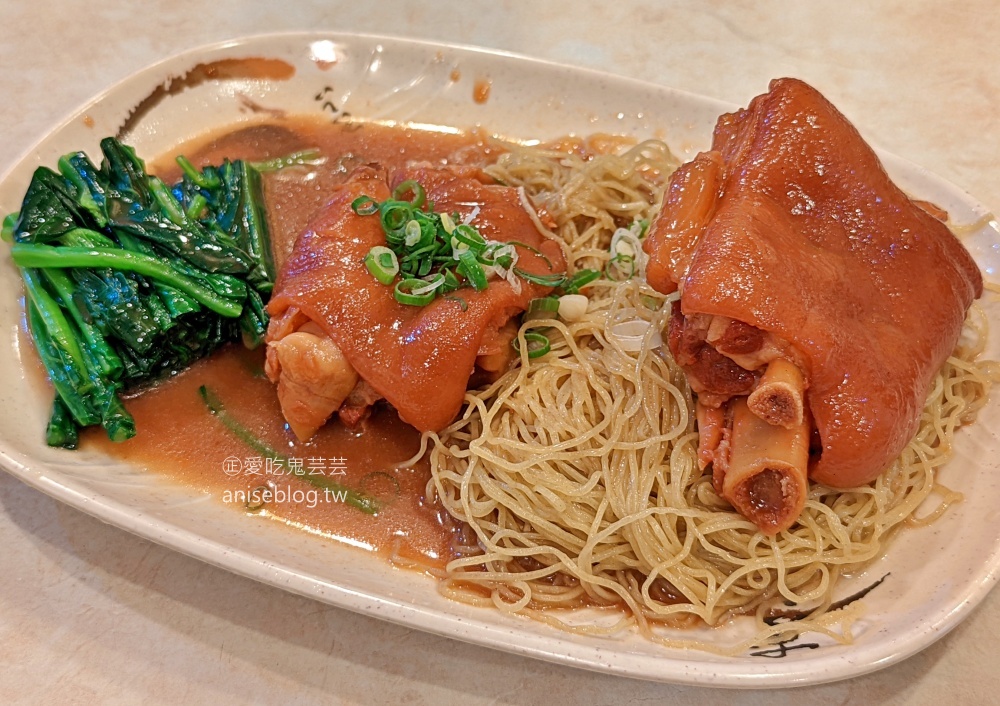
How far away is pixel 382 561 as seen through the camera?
2535mm

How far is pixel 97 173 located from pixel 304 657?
246cm

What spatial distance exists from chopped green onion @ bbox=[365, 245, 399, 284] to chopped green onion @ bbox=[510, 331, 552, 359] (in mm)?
590

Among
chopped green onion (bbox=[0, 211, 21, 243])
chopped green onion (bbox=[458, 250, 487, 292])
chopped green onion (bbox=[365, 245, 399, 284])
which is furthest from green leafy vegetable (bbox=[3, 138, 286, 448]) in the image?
chopped green onion (bbox=[458, 250, 487, 292])

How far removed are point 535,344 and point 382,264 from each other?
0.73 meters

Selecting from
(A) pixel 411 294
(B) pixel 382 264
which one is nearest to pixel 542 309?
(A) pixel 411 294

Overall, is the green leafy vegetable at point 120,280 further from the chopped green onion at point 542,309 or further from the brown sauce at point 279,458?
the chopped green onion at point 542,309

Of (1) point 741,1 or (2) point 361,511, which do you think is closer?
(2) point 361,511

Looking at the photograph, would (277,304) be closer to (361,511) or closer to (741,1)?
(361,511)

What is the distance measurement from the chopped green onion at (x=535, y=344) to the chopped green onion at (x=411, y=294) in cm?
43

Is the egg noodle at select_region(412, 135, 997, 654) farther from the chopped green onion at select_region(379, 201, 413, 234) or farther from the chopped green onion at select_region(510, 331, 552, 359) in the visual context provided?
the chopped green onion at select_region(379, 201, 413, 234)

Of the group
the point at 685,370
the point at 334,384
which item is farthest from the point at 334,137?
the point at 685,370

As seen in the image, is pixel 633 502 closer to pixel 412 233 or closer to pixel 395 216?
pixel 412 233

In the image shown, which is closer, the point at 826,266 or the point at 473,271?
the point at 826,266

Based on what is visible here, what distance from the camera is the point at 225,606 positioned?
253 cm
